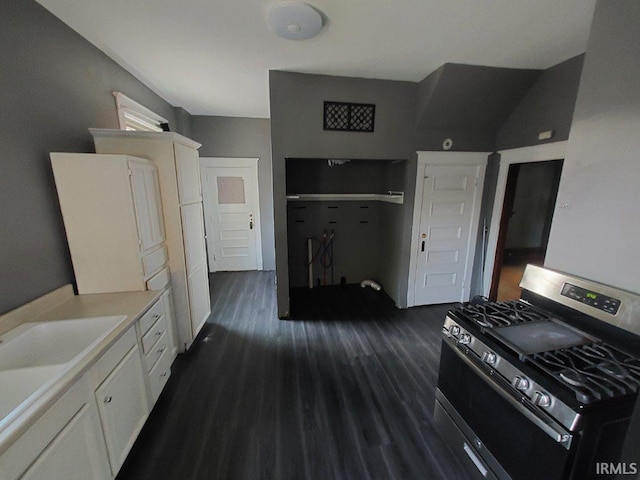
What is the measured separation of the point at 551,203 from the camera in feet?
17.9

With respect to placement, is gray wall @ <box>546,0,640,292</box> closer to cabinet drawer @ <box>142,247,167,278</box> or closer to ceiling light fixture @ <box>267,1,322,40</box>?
ceiling light fixture @ <box>267,1,322,40</box>

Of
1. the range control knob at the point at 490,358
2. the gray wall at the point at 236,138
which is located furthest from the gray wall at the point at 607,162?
the gray wall at the point at 236,138

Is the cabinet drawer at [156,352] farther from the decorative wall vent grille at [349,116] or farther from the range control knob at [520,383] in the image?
the decorative wall vent grille at [349,116]

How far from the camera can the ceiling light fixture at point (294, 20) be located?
5.34 feet

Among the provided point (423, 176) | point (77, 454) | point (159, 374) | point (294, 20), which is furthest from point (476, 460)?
point (294, 20)

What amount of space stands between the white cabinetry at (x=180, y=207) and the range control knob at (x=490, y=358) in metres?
2.45

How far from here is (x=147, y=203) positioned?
2053 millimetres

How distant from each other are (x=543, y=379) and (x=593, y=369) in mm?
217

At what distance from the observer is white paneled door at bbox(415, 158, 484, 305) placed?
10.7 feet

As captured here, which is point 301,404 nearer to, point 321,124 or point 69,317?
point 69,317

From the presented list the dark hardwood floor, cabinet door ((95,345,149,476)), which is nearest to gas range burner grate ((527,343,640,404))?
the dark hardwood floor

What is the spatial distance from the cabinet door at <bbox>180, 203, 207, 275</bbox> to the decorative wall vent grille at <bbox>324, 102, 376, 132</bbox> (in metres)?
1.72

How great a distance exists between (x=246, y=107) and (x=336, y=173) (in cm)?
169

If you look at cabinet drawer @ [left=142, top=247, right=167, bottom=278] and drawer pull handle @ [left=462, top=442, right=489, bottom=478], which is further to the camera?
cabinet drawer @ [left=142, top=247, right=167, bottom=278]
